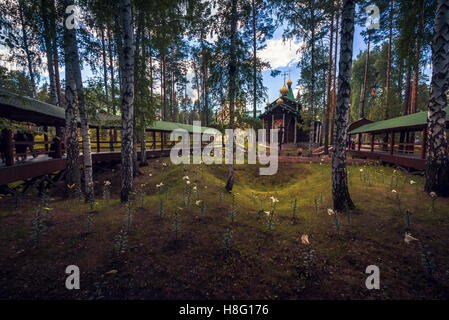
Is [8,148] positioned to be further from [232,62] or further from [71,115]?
[232,62]

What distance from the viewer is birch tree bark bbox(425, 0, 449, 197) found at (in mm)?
5445

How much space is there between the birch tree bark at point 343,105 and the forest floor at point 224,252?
75 centimetres

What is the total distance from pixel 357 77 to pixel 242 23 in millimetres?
37822

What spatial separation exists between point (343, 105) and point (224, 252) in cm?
543

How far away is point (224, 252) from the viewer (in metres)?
3.73

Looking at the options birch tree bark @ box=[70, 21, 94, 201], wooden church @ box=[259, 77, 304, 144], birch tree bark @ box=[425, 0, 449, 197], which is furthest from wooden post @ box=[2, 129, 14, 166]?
wooden church @ box=[259, 77, 304, 144]

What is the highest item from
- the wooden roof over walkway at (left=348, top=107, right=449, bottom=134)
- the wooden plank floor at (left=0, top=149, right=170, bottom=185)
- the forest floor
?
the wooden roof over walkway at (left=348, top=107, right=449, bottom=134)

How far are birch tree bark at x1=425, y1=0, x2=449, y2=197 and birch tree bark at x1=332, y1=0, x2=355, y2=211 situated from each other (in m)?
3.11

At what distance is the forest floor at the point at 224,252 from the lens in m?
2.77

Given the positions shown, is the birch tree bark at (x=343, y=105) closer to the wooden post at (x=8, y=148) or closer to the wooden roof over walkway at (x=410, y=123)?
the wooden roof over walkway at (x=410, y=123)

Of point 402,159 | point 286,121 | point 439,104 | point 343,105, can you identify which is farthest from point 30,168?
point 286,121

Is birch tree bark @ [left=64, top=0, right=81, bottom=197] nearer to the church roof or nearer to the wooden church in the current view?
the church roof

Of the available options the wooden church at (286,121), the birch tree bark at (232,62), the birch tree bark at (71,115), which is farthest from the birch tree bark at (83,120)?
the wooden church at (286,121)
